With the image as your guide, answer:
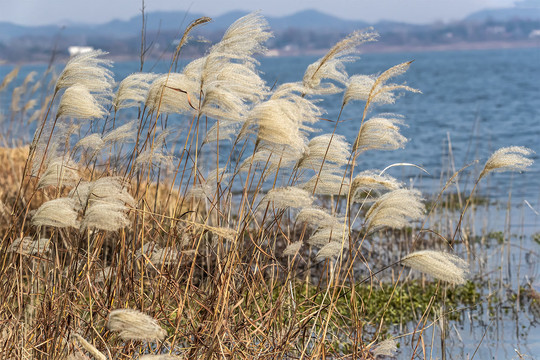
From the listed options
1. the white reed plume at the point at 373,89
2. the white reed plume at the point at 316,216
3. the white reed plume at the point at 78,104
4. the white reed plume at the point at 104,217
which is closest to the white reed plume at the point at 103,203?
the white reed plume at the point at 104,217

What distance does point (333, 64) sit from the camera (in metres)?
2.67

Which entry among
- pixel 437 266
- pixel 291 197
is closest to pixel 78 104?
pixel 291 197

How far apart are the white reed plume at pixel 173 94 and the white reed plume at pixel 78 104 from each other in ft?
0.62

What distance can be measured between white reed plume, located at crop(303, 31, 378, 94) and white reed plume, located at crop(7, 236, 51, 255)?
1183 millimetres

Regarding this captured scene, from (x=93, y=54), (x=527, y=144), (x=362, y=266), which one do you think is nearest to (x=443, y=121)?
(x=527, y=144)

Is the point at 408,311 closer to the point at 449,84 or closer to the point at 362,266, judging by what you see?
the point at 362,266

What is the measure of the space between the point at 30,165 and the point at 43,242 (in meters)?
0.31

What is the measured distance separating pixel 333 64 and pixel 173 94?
0.63 meters

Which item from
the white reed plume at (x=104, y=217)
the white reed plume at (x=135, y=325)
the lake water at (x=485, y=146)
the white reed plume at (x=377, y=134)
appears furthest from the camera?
the lake water at (x=485, y=146)

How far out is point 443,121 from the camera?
23.6 meters

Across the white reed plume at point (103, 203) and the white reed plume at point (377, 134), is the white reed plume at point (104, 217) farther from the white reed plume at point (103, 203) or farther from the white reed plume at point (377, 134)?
the white reed plume at point (377, 134)

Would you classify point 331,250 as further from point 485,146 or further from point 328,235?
point 485,146

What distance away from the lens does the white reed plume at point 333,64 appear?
97.4 inches

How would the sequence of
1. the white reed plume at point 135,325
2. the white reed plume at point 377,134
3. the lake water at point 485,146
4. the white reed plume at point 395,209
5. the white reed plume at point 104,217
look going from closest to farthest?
the white reed plume at point 135,325 → the white reed plume at point 104,217 → the white reed plume at point 395,209 → the white reed plume at point 377,134 → the lake water at point 485,146
